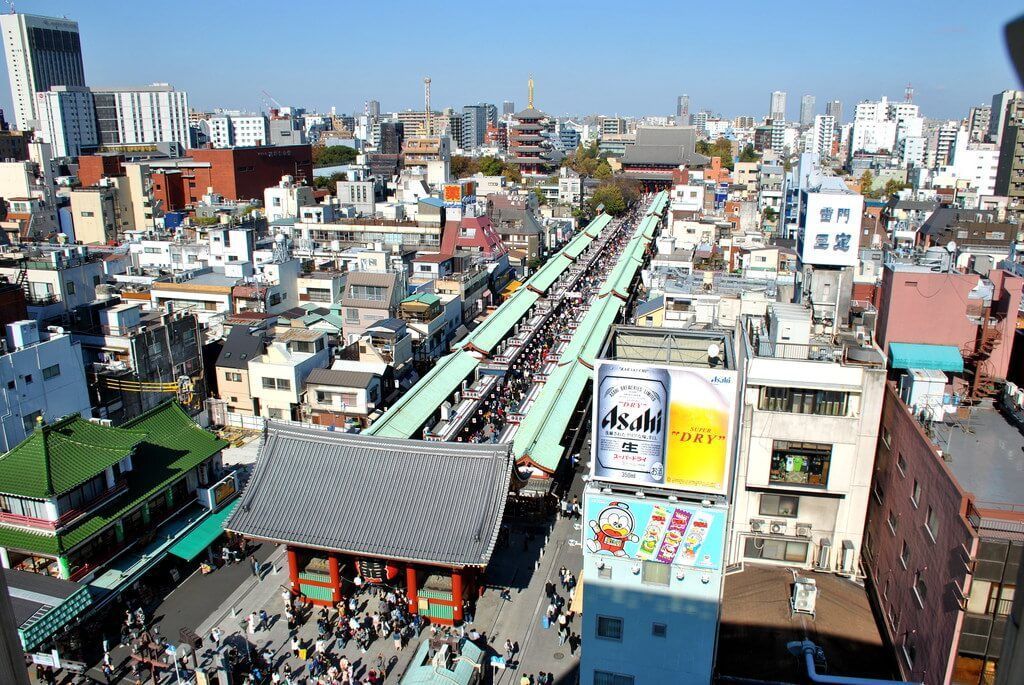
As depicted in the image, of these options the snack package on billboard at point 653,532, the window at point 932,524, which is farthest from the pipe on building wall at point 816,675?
the snack package on billboard at point 653,532

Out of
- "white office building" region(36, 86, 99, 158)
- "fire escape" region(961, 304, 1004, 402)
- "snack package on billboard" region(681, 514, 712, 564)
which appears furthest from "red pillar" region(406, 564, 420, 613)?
"white office building" region(36, 86, 99, 158)

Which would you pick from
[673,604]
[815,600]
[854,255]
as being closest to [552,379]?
[854,255]

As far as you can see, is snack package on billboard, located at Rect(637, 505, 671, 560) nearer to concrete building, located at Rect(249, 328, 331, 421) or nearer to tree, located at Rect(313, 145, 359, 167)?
concrete building, located at Rect(249, 328, 331, 421)

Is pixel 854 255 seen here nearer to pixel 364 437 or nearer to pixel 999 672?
pixel 364 437

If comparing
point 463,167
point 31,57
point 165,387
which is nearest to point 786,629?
point 165,387

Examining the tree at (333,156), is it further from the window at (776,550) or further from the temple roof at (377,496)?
the window at (776,550)

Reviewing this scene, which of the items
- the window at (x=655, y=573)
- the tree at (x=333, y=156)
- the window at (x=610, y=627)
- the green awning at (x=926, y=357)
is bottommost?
the window at (x=610, y=627)
